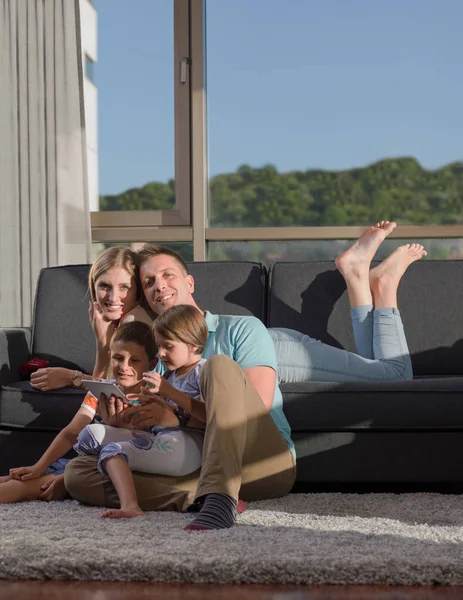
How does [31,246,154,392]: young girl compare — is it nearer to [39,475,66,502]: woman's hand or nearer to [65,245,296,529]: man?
[65,245,296,529]: man

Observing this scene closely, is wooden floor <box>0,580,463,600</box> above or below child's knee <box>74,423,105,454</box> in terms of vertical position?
below

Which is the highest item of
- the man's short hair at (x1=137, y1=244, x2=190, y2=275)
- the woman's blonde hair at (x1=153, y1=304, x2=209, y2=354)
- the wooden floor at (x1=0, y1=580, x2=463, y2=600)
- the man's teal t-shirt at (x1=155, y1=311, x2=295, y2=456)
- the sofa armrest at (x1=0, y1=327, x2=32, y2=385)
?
the man's short hair at (x1=137, y1=244, x2=190, y2=275)

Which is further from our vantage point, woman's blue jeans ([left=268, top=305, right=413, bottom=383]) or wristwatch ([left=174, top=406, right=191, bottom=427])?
woman's blue jeans ([left=268, top=305, right=413, bottom=383])

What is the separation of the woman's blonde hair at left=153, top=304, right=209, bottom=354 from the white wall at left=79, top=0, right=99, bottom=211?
95.3 inches

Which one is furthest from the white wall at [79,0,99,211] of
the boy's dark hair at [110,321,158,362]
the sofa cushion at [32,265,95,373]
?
the boy's dark hair at [110,321,158,362]

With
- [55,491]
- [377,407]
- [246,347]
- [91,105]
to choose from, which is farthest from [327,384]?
[91,105]

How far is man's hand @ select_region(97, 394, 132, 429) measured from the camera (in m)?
2.33

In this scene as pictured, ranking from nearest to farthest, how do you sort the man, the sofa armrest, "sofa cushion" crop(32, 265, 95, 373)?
1. the man
2. the sofa armrest
3. "sofa cushion" crop(32, 265, 95, 373)

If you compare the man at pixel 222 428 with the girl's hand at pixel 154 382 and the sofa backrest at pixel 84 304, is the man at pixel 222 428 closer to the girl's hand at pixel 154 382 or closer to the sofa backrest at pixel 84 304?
the girl's hand at pixel 154 382

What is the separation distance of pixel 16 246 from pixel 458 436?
2690 millimetres

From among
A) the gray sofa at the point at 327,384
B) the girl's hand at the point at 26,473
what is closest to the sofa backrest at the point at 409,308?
the gray sofa at the point at 327,384

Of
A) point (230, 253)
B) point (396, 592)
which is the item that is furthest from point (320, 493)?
point (230, 253)

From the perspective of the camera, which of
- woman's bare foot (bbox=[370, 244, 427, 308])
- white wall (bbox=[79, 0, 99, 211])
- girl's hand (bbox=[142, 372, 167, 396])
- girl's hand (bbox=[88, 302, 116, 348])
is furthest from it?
white wall (bbox=[79, 0, 99, 211])

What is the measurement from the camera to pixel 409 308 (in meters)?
3.27
